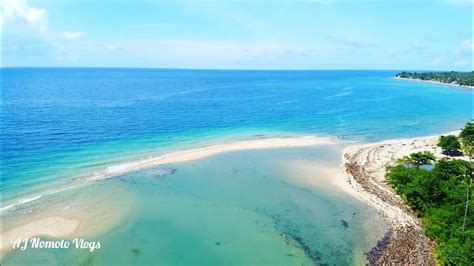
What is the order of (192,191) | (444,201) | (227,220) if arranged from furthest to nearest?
(192,191) < (227,220) < (444,201)

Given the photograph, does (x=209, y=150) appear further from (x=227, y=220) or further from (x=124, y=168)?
(x=227, y=220)

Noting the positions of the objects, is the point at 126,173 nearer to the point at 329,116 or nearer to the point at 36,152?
the point at 36,152

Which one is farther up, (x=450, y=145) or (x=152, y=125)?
(x=450, y=145)

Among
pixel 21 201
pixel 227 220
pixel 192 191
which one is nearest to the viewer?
pixel 227 220

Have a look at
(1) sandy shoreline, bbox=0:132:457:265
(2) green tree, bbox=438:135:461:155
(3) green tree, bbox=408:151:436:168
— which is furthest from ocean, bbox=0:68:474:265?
(2) green tree, bbox=438:135:461:155

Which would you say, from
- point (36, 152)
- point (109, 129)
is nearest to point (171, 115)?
point (109, 129)

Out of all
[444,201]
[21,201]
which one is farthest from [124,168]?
[444,201]

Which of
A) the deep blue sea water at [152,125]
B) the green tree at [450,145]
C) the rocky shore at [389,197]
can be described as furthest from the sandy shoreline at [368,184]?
the deep blue sea water at [152,125]
